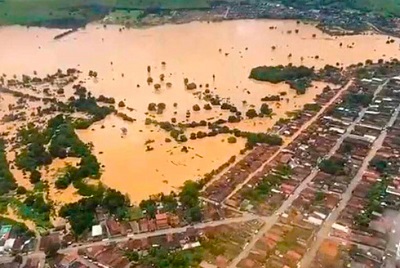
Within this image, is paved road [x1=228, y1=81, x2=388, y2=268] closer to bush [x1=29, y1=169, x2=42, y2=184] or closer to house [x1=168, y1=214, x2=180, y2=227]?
house [x1=168, y1=214, x2=180, y2=227]

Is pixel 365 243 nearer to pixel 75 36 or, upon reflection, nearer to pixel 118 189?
pixel 118 189

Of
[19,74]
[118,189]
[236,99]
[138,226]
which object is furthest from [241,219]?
[19,74]

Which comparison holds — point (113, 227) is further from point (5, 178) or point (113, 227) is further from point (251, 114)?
point (251, 114)

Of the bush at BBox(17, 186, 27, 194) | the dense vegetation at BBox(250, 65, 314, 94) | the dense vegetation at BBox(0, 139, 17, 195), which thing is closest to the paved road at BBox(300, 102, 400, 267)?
the dense vegetation at BBox(250, 65, 314, 94)

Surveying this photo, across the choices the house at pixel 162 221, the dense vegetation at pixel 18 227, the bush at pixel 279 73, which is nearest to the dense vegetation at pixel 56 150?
the dense vegetation at pixel 18 227

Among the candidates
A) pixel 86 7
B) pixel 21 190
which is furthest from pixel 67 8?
pixel 21 190

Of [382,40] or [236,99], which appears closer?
[236,99]

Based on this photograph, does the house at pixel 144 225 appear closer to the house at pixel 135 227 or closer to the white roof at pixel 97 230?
the house at pixel 135 227
